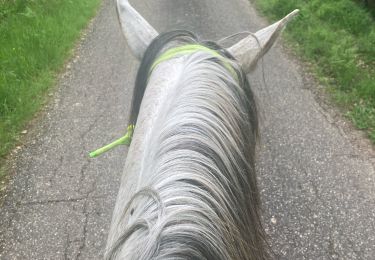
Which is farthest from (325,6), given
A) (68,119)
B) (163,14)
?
(68,119)

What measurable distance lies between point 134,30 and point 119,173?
5.74 feet

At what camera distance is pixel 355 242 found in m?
2.80

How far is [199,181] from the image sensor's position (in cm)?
93

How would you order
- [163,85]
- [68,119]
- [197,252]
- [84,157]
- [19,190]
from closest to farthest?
[197,252] → [163,85] → [19,190] → [84,157] → [68,119]

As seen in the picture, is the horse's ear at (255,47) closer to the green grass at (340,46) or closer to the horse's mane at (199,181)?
the horse's mane at (199,181)

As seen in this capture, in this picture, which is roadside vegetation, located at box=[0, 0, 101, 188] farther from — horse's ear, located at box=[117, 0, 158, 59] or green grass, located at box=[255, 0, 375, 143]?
green grass, located at box=[255, 0, 375, 143]

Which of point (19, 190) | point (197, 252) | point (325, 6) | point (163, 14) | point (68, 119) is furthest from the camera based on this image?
point (163, 14)

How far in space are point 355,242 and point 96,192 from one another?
2.01 meters

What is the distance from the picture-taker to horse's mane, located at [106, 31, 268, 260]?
82cm

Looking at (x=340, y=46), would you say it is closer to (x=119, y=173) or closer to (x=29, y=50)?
(x=119, y=173)

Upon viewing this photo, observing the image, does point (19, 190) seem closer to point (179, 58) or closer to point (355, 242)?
point (179, 58)

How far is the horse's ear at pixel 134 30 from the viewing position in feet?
6.02

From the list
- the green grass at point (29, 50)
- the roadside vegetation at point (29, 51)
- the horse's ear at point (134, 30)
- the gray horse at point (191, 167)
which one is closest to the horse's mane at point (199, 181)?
the gray horse at point (191, 167)

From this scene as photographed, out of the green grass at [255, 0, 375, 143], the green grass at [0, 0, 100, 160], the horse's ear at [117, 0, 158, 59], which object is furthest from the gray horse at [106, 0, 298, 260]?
the green grass at [255, 0, 375, 143]
